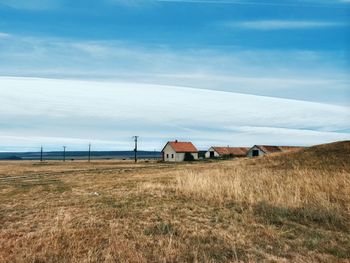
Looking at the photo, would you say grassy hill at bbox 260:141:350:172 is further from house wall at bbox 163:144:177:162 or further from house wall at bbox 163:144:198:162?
house wall at bbox 163:144:177:162

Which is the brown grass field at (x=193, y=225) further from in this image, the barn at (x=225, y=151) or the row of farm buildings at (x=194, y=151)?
the barn at (x=225, y=151)

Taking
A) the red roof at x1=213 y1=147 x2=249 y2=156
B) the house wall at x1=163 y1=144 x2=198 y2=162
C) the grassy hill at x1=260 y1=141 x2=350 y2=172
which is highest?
the red roof at x1=213 y1=147 x2=249 y2=156

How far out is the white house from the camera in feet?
357

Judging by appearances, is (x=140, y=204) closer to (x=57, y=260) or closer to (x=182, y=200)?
(x=182, y=200)

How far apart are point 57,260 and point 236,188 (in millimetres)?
9314

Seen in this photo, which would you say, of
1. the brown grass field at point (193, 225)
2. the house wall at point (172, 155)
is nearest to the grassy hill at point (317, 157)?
the brown grass field at point (193, 225)

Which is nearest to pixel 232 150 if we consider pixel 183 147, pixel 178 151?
pixel 183 147

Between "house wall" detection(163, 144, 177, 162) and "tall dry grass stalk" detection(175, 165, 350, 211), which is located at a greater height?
"house wall" detection(163, 144, 177, 162)

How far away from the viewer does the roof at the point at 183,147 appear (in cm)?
10962

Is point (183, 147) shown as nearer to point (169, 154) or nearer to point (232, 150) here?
point (169, 154)

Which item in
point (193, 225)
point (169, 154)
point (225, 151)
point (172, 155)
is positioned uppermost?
point (225, 151)

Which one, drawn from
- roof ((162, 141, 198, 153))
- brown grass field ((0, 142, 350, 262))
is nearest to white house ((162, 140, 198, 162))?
roof ((162, 141, 198, 153))

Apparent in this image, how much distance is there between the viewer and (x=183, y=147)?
112 meters

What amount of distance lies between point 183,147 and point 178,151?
3.27 meters
